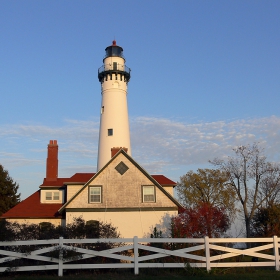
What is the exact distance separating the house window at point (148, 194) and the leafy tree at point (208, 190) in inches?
805

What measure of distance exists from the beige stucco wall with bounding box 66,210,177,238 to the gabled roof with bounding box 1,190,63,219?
2.86 metres

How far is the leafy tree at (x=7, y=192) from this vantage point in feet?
144

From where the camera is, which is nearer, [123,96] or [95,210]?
[95,210]

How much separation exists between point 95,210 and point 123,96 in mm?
15801

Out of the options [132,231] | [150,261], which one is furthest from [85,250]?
[132,231]

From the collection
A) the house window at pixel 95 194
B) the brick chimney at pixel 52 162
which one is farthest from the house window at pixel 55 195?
the house window at pixel 95 194

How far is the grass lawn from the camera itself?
11141mm

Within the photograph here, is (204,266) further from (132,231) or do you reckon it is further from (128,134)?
(128,134)

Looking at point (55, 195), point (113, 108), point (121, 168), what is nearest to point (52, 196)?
point (55, 195)

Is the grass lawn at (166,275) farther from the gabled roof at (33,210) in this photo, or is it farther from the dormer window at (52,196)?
the dormer window at (52,196)

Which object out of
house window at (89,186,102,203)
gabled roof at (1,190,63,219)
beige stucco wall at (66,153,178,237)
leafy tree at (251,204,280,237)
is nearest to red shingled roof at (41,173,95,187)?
gabled roof at (1,190,63,219)

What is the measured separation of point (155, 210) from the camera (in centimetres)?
2516

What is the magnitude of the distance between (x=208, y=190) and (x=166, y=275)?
3808cm

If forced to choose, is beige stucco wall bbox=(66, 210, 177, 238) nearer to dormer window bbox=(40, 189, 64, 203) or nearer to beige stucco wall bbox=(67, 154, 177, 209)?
beige stucco wall bbox=(67, 154, 177, 209)
